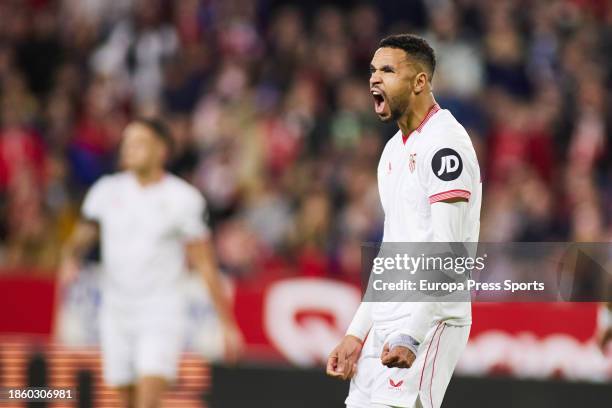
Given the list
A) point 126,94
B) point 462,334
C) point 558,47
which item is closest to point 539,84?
point 558,47

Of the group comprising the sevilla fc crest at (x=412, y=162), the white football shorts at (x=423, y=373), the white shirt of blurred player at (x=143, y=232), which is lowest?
the white football shorts at (x=423, y=373)

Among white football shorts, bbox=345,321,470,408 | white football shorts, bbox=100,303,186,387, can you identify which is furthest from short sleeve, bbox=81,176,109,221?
white football shorts, bbox=345,321,470,408

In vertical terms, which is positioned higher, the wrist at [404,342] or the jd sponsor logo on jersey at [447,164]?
the jd sponsor logo on jersey at [447,164]

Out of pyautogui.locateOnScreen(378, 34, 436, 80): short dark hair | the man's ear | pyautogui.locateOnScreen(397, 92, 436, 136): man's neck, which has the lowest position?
pyautogui.locateOnScreen(397, 92, 436, 136): man's neck

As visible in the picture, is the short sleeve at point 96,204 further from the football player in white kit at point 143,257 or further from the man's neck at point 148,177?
the man's neck at point 148,177

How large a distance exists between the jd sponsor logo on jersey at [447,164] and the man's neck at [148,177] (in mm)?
4138

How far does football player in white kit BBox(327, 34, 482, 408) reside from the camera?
5035mm

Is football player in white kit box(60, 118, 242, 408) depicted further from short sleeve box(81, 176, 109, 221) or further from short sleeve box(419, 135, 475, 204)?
short sleeve box(419, 135, 475, 204)

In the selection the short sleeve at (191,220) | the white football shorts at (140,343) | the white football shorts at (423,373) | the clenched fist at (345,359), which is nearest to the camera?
the white football shorts at (423,373)

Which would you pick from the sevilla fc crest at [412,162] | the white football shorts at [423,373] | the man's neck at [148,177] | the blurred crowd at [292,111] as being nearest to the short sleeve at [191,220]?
the man's neck at [148,177]

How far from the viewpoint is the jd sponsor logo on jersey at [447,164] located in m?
5.04

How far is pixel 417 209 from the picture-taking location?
5.25 metres

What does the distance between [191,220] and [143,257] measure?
1.39 feet

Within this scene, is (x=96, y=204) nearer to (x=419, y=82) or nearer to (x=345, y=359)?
(x=345, y=359)
